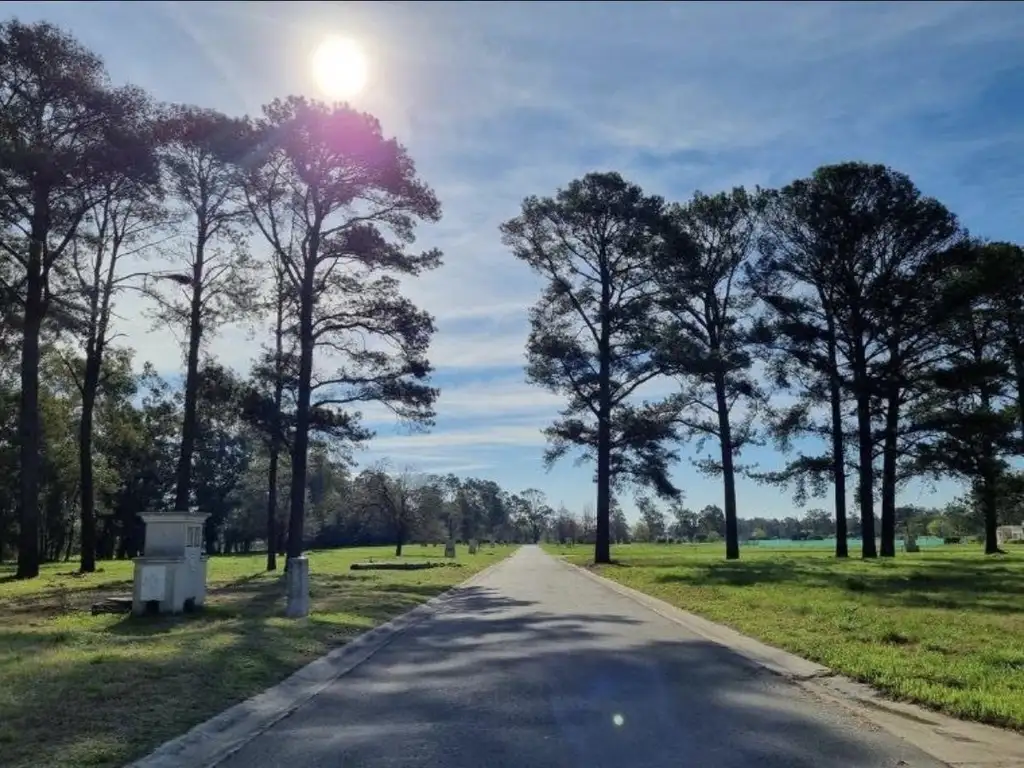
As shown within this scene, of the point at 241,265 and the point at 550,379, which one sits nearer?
the point at 241,265

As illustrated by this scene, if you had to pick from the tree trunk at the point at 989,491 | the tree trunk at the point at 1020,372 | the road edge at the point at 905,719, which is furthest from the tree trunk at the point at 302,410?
the tree trunk at the point at 1020,372

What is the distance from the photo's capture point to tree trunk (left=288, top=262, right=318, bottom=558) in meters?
25.7

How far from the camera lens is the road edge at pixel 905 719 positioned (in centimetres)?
609

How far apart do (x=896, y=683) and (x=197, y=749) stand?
6.37 meters

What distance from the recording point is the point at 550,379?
119 ft

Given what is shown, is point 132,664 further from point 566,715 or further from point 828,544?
point 828,544

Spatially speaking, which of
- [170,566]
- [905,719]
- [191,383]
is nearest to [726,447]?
[191,383]

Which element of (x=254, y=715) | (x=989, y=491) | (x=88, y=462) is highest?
(x=88, y=462)

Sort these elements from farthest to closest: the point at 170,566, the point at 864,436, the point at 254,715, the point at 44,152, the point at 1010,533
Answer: the point at 1010,533 → the point at 864,436 → the point at 44,152 → the point at 170,566 → the point at 254,715

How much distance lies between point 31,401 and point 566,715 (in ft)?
72.6

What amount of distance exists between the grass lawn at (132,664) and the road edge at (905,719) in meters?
5.41

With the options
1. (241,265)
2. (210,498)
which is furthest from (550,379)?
(210,498)

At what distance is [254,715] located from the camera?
7.31 meters

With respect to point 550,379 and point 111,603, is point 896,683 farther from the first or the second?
point 550,379
